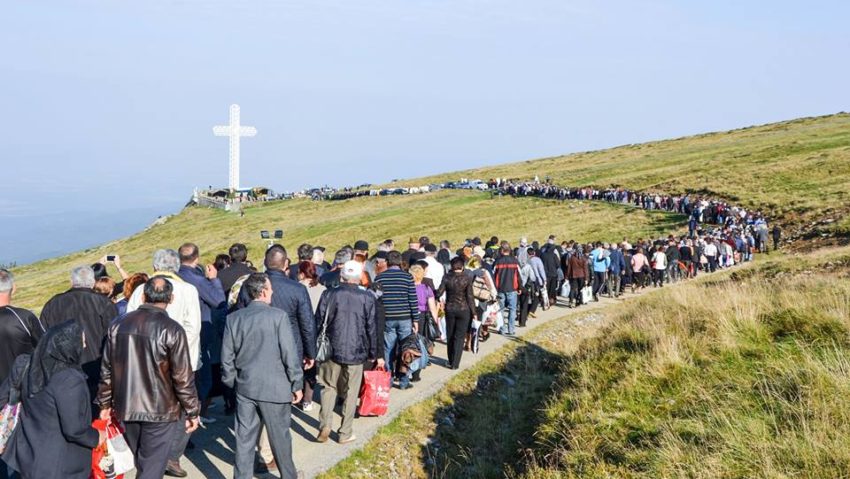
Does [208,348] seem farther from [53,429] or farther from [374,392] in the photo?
[53,429]

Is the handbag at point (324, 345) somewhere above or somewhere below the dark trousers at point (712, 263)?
above

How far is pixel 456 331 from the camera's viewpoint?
1139 cm

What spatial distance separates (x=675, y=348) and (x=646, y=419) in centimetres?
180

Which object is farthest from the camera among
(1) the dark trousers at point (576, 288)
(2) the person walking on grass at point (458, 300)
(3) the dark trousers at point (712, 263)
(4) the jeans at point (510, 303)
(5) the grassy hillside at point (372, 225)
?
(5) the grassy hillside at point (372, 225)

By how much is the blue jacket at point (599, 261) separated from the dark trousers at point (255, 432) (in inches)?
588

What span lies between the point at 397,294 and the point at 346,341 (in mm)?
1880

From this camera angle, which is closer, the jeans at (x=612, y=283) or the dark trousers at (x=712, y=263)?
the jeans at (x=612, y=283)

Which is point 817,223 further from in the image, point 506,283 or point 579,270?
point 506,283

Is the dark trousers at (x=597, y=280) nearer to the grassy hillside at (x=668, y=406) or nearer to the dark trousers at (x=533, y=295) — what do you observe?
the dark trousers at (x=533, y=295)

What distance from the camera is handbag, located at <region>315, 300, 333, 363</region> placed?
7.62 meters

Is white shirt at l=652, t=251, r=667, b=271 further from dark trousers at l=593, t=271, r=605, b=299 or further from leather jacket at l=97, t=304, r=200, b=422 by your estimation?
leather jacket at l=97, t=304, r=200, b=422

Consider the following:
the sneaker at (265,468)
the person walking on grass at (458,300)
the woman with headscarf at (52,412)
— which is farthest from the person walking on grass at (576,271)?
the woman with headscarf at (52,412)

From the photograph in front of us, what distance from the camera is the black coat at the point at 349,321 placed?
7.62 m

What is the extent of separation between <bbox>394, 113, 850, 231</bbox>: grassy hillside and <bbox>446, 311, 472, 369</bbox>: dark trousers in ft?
107
